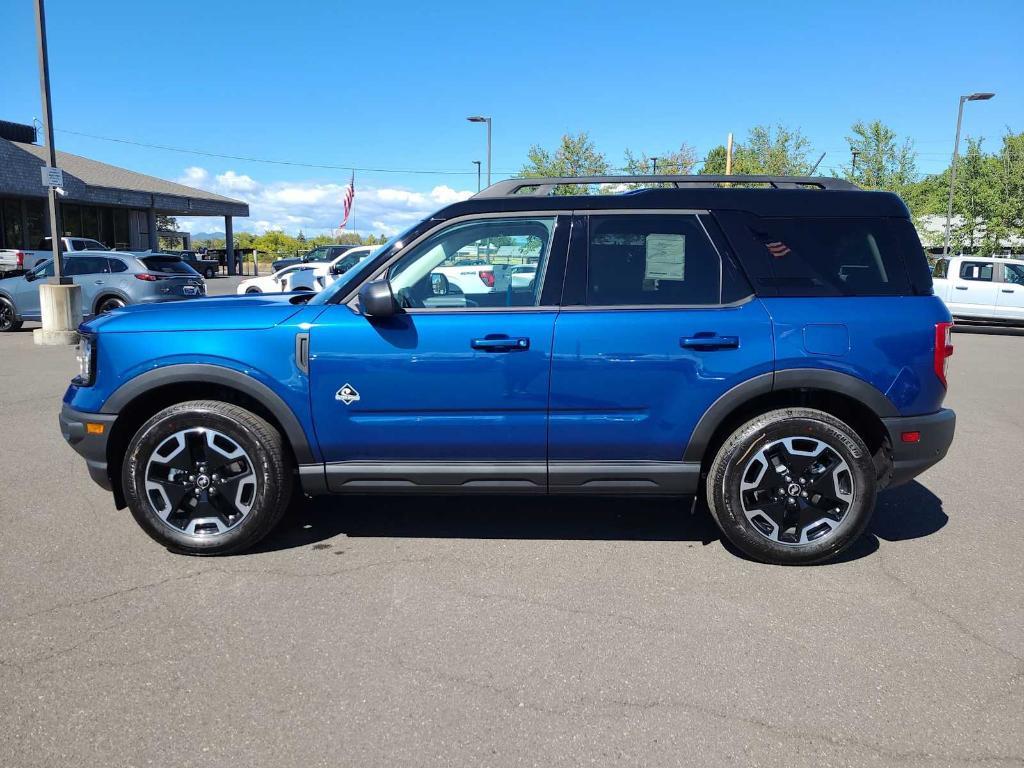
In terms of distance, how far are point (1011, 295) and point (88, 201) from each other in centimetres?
3418

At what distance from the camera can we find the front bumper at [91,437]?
13.1 ft

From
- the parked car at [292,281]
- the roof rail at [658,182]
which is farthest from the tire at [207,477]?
the parked car at [292,281]

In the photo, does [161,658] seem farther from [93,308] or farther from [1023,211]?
[1023,211]

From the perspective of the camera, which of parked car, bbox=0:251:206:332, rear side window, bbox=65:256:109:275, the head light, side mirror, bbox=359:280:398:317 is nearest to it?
side mirror, bbox=359:280:398:317

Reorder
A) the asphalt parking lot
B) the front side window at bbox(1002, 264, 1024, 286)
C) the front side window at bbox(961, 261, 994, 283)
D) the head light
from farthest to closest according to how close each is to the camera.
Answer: the front side window at bbox(961, 261, 994, 283), the front side window at bbox(1002, 264, 1024, 286), the head light, the asphalt parking lot

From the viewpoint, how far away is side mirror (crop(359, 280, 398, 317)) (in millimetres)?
3715

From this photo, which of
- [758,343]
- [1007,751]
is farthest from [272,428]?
[1007,751]

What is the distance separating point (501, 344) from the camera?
3.79 metres

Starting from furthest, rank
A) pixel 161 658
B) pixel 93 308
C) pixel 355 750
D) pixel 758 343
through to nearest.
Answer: pixel 93 308 → pixel 758 343 → pixel 161 658 → pixel 355 750

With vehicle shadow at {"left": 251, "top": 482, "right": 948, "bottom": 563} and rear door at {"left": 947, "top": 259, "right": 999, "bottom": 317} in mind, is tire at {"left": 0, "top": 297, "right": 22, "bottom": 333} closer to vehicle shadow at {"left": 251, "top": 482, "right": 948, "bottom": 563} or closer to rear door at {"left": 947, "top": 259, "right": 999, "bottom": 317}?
vehicle shadow at {"left": 251, "top": 482, "right": 948, "bottom": 563}

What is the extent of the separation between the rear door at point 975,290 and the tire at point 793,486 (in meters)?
16.5

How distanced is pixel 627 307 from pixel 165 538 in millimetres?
2618

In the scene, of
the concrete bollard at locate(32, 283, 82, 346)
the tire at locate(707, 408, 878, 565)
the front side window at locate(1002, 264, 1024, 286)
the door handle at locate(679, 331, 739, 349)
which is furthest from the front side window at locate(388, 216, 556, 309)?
the front side window at locate(1002, 264, 1024, 286)

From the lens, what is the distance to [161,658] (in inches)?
119
